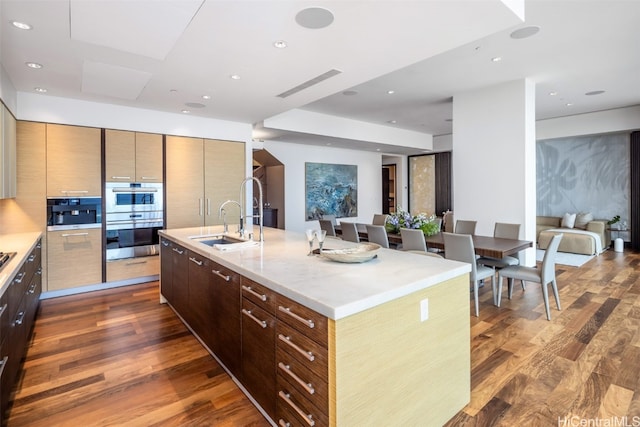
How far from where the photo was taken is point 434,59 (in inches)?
161

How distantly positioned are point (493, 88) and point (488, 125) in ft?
1.82

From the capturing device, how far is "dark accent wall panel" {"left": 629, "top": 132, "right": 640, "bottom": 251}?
7.03m

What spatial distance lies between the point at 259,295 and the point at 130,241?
381 cm

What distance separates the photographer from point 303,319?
1507 millimetres

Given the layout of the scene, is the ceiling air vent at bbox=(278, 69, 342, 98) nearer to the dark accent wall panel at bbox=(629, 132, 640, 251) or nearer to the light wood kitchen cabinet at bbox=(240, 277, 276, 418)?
the light wood kitchen cabinet at bbox=(240, 277, 276, 418)

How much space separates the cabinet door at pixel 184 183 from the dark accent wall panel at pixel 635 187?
28.5 ft

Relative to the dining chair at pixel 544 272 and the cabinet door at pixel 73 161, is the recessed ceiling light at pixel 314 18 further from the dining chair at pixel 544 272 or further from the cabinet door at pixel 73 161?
the cabinet door at pixel 73 161

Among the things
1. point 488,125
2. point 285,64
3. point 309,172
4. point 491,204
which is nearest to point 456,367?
point 285,64

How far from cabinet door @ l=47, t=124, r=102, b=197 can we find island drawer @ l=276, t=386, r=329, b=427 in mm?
4189

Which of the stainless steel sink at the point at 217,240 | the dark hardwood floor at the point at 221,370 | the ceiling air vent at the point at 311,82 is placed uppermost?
the ceiling air vent at the point at 311,82

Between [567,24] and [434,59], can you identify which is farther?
[434,59]

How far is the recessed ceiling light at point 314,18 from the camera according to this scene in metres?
2.34

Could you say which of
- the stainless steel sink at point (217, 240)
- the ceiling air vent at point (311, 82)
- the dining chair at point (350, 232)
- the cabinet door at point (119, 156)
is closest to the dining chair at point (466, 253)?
the dining chair at point (350, 232)

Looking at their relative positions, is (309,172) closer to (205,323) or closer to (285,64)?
(285,64)
